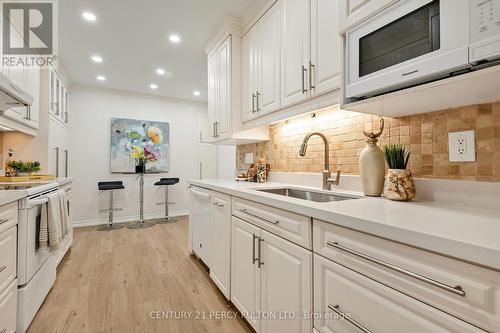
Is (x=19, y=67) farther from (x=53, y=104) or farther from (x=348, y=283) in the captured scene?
(x=348, y=283)

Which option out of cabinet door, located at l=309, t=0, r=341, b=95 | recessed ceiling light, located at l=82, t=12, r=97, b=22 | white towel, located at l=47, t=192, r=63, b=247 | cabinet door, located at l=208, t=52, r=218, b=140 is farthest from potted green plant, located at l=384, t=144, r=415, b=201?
recessed ceiling light, located at l=82, t=12, r=97, b=22

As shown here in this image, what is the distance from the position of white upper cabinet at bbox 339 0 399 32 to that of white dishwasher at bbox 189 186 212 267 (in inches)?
61.9

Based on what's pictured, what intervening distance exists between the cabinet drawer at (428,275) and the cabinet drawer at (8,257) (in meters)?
1.79

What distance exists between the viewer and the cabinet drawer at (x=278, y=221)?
101 cm

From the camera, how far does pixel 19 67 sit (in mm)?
2352

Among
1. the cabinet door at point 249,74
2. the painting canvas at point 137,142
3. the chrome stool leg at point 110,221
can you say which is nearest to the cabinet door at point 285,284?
the cabinet door at point 249,74

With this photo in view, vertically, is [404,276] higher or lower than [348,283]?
higher

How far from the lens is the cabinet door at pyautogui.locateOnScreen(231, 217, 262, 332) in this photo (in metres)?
1.37

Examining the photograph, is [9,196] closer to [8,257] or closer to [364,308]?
[8,257]

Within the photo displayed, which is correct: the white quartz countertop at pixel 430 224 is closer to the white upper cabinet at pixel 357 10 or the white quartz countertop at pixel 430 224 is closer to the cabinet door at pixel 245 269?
the cabinet door at pixel 245 269

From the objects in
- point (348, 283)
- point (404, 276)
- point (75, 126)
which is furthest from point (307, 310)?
point (75, 126)

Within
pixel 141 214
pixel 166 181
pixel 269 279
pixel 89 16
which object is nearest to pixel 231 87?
pixel 89 16

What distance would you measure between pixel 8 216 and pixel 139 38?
2.27 metres

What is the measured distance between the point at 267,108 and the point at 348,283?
1.46 meters
